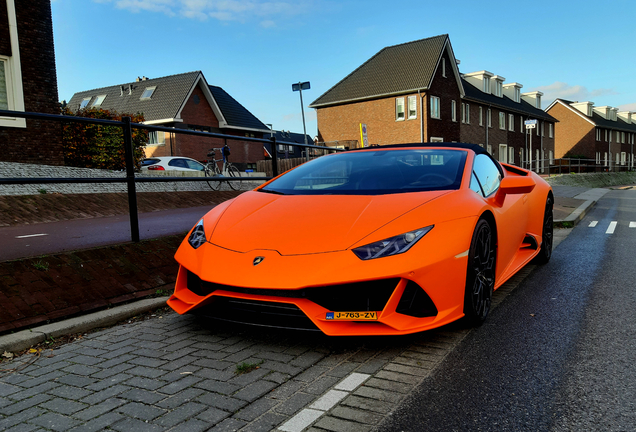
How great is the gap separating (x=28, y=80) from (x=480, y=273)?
12995 millimetres

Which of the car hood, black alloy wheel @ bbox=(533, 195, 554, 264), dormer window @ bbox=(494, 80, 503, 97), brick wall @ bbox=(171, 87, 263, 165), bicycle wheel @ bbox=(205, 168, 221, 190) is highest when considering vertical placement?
dormer window @ bbox=(494, 80, 503, 97)

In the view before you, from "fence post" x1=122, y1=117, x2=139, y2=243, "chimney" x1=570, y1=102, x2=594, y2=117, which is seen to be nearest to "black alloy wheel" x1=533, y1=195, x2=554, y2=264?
"fence post" x1=122, y1=117, x2=139, y2=243

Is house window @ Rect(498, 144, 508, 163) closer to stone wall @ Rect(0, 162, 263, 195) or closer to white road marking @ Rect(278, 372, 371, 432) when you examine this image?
stone wall @ Rect(0, 162, 263, 195)

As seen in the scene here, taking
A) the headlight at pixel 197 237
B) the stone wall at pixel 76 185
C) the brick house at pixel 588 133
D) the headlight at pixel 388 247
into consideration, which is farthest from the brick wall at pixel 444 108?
the headlight at pixel 388 247

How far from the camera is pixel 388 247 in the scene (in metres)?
2.99

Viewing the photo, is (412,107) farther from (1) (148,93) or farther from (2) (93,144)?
(2) (93,144)

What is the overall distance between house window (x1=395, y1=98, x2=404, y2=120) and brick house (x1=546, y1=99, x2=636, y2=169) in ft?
103

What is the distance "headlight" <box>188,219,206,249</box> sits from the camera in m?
3.56

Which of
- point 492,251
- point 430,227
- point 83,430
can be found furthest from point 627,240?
point 83,430

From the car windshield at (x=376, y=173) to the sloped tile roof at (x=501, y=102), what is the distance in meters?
35.0

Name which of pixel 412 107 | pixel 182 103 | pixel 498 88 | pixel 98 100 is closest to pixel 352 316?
pixel 182 103

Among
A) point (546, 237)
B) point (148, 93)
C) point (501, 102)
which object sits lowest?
point (546, 237)

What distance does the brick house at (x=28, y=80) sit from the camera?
1214cm

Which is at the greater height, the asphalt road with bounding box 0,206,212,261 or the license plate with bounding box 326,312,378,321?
the asphalt road with bounding box 0,206,212,261
